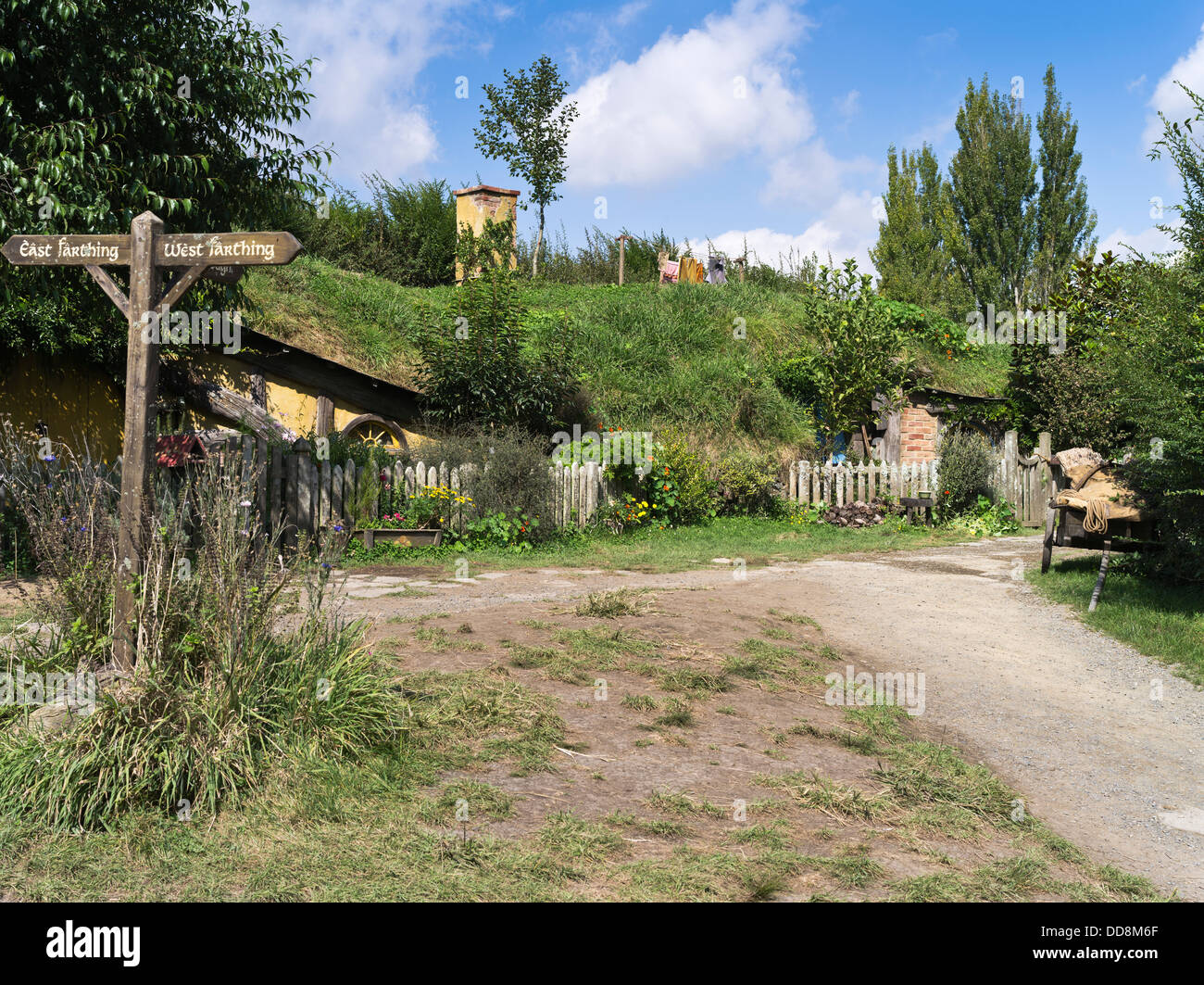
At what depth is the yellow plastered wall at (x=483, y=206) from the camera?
73.7 ft

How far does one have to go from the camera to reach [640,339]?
21.0 meters

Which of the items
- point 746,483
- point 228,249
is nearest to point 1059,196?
point 746,483

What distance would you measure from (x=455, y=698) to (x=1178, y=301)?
807 centimetres

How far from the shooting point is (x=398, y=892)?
11.6 ft

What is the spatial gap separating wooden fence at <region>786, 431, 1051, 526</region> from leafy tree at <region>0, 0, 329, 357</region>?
10465mm

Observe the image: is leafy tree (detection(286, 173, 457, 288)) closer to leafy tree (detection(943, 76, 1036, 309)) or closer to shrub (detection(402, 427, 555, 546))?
shrub (detection(402, 427, 555, 546))

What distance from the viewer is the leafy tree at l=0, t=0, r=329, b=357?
902cm

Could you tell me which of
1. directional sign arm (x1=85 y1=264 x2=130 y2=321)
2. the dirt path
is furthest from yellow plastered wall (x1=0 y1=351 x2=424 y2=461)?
directional sign arm (x1=85 y1=264 x2=130 y2=321)

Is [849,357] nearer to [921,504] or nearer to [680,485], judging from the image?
[921,504]

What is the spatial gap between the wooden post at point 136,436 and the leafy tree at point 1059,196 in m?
31.9

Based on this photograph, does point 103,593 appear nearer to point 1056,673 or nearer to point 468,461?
point 1056,673

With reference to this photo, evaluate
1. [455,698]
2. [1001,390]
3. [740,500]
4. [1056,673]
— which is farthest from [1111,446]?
[455,698]

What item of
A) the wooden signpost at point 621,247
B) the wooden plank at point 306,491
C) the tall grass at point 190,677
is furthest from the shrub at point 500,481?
the wooden signpost at point 621,247

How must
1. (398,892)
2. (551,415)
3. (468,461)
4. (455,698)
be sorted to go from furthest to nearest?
(551,415)
(468,461)
(455,698)
(398,892)
